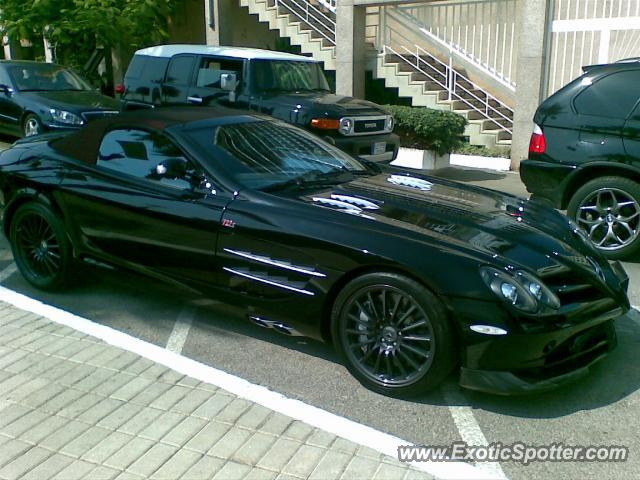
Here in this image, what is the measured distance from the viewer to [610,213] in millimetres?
6035

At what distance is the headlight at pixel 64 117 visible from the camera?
10.5 meters

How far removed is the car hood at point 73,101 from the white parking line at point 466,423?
8.85m

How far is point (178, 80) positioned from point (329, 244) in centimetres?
698

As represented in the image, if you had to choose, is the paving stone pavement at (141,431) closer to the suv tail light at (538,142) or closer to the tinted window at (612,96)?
the suv tail light at (538,142)

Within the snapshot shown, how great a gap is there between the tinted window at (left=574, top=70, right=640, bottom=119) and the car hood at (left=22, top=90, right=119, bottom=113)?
7826 mm

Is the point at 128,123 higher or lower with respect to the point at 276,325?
higher

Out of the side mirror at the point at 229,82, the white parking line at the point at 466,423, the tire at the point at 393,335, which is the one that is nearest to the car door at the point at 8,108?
the side mirror at the point at 229,82

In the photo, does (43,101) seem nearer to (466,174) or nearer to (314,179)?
(466,174)

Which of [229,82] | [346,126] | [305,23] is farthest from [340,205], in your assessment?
[305,23]

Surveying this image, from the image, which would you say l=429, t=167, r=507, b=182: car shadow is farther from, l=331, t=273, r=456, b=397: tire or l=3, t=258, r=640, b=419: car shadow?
l=331, t=273, r=456, b=397: tire

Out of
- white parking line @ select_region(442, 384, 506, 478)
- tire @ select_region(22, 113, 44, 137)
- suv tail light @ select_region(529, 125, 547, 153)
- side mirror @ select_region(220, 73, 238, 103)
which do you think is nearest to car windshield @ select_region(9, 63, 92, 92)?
tire @ select_region(22, 113, 44, 137)

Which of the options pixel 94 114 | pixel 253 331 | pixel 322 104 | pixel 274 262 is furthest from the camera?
pixel 94 114

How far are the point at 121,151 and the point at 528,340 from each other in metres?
3.11

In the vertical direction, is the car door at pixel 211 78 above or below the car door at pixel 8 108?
above
